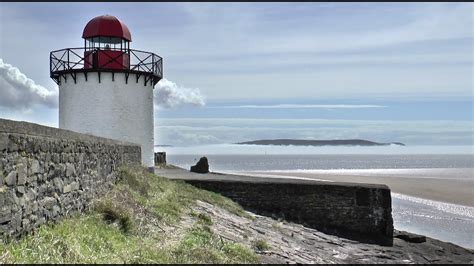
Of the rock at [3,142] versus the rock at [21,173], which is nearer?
the rock at [3,142]

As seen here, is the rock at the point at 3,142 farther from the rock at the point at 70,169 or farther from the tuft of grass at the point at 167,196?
the tuft of grass at the point at 167,196

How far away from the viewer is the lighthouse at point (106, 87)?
18.9 m

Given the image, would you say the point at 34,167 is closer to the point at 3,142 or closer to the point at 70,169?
the point at 3,142

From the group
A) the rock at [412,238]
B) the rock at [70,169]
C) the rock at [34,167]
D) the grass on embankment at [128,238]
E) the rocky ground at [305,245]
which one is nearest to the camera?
the grass on embankment at [128,238]

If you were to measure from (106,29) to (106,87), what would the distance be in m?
2.17

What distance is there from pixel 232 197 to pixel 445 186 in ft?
90.4

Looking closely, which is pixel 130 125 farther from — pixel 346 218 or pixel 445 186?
pixel 445 186

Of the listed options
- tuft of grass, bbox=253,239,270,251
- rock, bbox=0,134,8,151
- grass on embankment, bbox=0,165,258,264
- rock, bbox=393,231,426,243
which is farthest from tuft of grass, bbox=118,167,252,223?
rock, bbox=393,231,426,243

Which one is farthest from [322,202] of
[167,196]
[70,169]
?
[70,169]

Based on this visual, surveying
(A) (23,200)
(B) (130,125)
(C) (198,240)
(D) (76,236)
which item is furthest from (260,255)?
(B) (130,125)

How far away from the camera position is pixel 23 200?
669cm

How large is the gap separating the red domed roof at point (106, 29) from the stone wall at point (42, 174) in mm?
9463

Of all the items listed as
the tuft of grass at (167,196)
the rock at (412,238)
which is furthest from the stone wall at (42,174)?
the rock at (412,238)

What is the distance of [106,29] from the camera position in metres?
19.4
